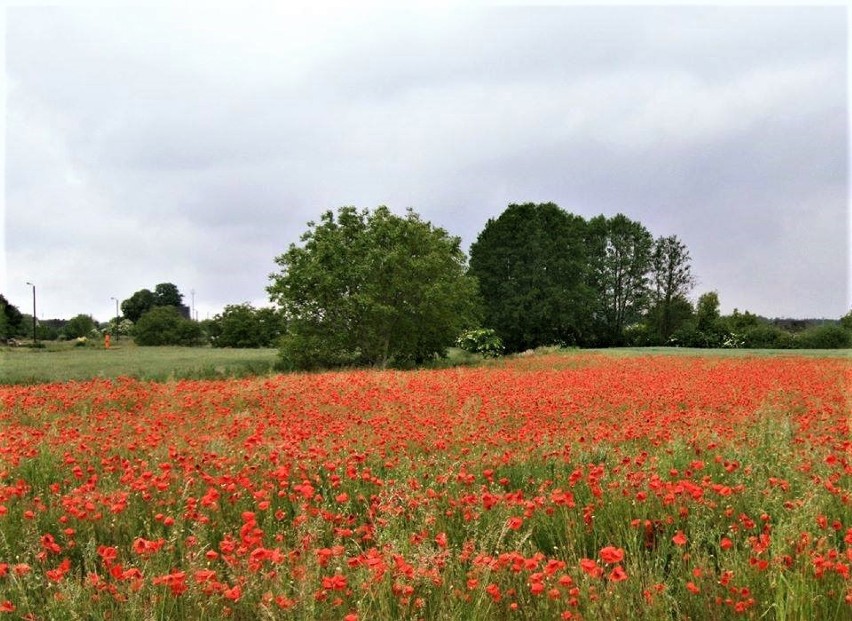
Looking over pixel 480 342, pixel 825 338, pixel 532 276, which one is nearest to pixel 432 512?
pixel 480 342

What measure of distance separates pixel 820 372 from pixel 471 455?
1424cm

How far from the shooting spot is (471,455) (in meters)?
6.81

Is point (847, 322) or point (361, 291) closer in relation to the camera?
point (361, 291)

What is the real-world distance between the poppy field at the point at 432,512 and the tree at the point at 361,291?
14382mm

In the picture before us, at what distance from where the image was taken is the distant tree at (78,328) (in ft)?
224

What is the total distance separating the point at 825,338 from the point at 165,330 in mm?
52582

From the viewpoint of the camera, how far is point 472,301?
3156cm

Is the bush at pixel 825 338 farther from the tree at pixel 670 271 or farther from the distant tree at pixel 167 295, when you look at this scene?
the distant tree at pixel 167 295

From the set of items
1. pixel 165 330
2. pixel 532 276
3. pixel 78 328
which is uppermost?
pixel 532 276

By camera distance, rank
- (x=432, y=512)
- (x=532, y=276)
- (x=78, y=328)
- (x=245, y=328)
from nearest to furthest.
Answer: (x=432, y=512) < (x=532, y=276) < (x=245, y=328) < (x=78, y=328)

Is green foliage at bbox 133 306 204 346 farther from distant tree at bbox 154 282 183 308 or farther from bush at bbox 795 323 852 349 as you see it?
bush at bbox 795 323 852 349

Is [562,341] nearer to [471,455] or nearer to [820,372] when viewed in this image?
[820,372]

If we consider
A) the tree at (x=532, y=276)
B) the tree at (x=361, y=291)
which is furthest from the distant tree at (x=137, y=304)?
the tree at (x=361, y=291)

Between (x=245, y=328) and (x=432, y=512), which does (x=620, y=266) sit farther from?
(x=432, y=512)
